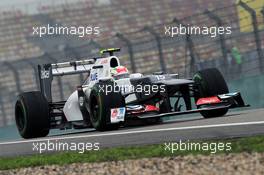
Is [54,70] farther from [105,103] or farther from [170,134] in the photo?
[170,134]

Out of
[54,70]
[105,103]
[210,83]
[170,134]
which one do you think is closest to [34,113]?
[54,70]

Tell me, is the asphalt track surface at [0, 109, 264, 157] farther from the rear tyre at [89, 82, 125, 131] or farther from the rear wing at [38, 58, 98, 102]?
the rear wing at [38, 58, 98, 102]

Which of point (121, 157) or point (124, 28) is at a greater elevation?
point (124, 28)

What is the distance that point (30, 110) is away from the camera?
12547 millimetres

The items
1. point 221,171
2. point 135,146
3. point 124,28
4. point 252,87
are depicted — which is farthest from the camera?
point 124,28

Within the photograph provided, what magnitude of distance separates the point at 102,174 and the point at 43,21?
26913 millimetres

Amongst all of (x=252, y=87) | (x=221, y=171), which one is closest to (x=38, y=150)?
(x=221, y=171)

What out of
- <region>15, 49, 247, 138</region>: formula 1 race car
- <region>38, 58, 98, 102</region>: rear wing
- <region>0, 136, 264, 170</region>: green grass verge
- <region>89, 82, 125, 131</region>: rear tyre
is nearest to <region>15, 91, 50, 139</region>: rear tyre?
<region>15, 49, 247, 138</region>: formula 1 race car

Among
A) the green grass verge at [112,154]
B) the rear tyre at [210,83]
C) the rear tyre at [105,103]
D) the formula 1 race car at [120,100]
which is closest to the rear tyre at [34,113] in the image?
the formula 1 race car at [120,100]

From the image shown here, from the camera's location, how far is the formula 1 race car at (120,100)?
11.2 meters

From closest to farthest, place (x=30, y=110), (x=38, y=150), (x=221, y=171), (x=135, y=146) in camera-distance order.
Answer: (x=221, y=171) < (x=135, y=146) < (x=38, y=150) < (x=30, y=110)

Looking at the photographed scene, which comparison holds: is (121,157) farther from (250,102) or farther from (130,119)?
(250,102)

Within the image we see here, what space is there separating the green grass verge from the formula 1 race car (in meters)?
1.98

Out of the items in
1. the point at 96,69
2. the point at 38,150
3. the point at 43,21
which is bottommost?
the point at 38,150
